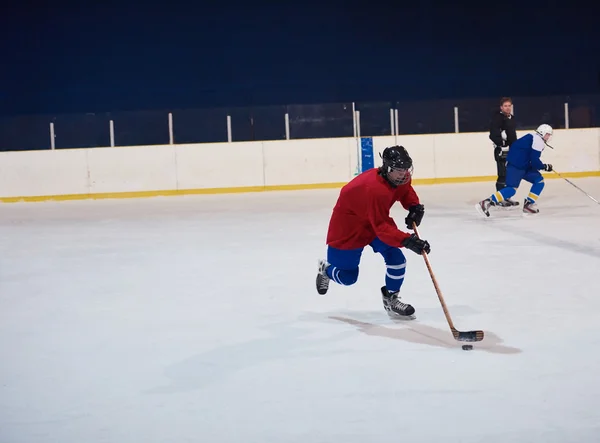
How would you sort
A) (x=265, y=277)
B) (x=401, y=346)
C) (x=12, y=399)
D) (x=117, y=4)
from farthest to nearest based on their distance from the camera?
(x=117, y=4) < (x=265, y=277) < (x=401, y=346) < (x=12, y=399)

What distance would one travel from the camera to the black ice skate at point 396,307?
443 cm

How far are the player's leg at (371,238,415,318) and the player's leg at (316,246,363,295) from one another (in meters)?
0.14

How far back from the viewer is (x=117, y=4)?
17.8 m

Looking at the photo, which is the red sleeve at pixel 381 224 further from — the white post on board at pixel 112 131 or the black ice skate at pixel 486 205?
the white post on board at pixel 112 131

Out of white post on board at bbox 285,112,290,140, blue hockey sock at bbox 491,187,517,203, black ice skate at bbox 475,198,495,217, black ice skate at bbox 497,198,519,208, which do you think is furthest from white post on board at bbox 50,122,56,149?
blue hockey sock at bbox 491,187,517,203

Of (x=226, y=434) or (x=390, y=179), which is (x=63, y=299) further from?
(x=226, y=434)

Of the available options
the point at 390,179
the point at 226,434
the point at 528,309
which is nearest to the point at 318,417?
the point at 226,434

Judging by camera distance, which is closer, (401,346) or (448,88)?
(401,346)

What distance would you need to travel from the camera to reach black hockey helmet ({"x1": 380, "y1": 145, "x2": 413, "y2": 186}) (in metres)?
4.04

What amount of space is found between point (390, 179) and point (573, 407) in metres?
1.52

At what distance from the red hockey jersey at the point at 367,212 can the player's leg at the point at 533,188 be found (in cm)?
513

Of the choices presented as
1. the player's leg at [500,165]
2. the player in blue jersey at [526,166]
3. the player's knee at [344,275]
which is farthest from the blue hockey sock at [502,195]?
the player's knee at [344,275]

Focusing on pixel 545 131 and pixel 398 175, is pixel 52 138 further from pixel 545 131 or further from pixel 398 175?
pixel 398 175

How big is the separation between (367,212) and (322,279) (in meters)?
0.79
